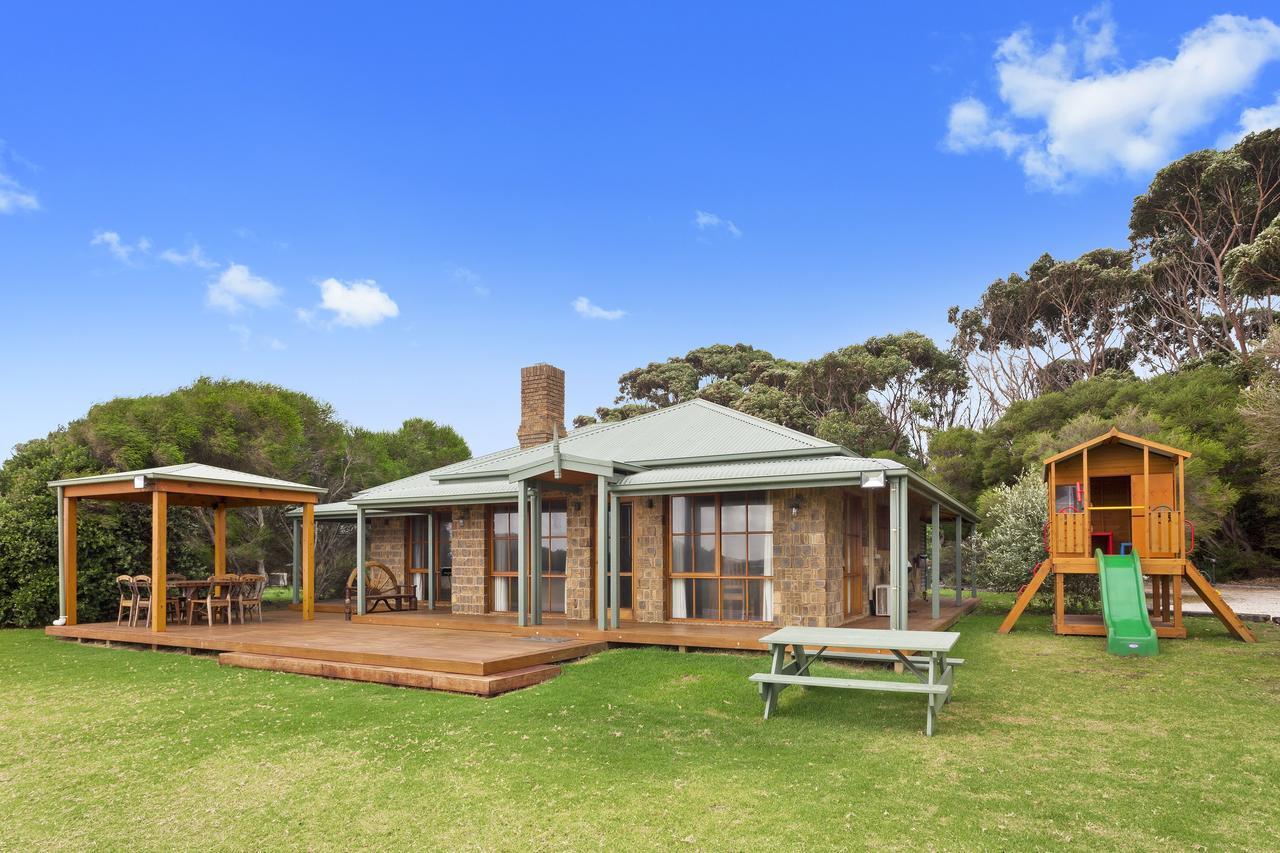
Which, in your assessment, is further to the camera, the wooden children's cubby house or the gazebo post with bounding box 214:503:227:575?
the gazebo post with bounding box 214:503:227:575

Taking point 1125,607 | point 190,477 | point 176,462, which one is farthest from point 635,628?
point 176,462

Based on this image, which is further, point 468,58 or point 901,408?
point 901,408

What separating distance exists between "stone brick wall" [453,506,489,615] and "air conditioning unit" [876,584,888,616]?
265 inches

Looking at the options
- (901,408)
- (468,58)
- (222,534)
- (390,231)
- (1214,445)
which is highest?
(468,58)

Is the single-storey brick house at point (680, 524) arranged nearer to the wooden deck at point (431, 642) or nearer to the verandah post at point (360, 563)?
the verandah post at point (360, 563)

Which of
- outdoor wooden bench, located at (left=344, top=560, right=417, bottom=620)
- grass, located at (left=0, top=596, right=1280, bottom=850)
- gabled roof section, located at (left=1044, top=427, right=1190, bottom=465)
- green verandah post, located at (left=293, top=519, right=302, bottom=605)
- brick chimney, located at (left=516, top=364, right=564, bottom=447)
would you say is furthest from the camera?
Answer: green verandah post, located at (left=293, top=519, right=302, bottom=605)

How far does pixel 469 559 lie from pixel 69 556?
21.6 ft

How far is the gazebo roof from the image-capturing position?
11406mm

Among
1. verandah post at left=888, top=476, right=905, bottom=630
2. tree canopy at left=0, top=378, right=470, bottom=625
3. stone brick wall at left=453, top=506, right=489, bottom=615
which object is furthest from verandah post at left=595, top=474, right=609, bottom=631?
tree canopy at left=0, top=378, right=470, bottom=625

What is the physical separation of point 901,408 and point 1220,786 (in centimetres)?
3127

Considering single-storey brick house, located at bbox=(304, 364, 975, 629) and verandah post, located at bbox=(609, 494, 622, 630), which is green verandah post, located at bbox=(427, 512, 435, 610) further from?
verandah post, located at bbox=(609, 494, 622, 630)

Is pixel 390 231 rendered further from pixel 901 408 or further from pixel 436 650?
pixel 901 408

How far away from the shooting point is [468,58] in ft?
55.4

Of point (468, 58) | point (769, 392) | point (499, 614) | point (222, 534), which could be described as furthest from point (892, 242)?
point (222, 534)
